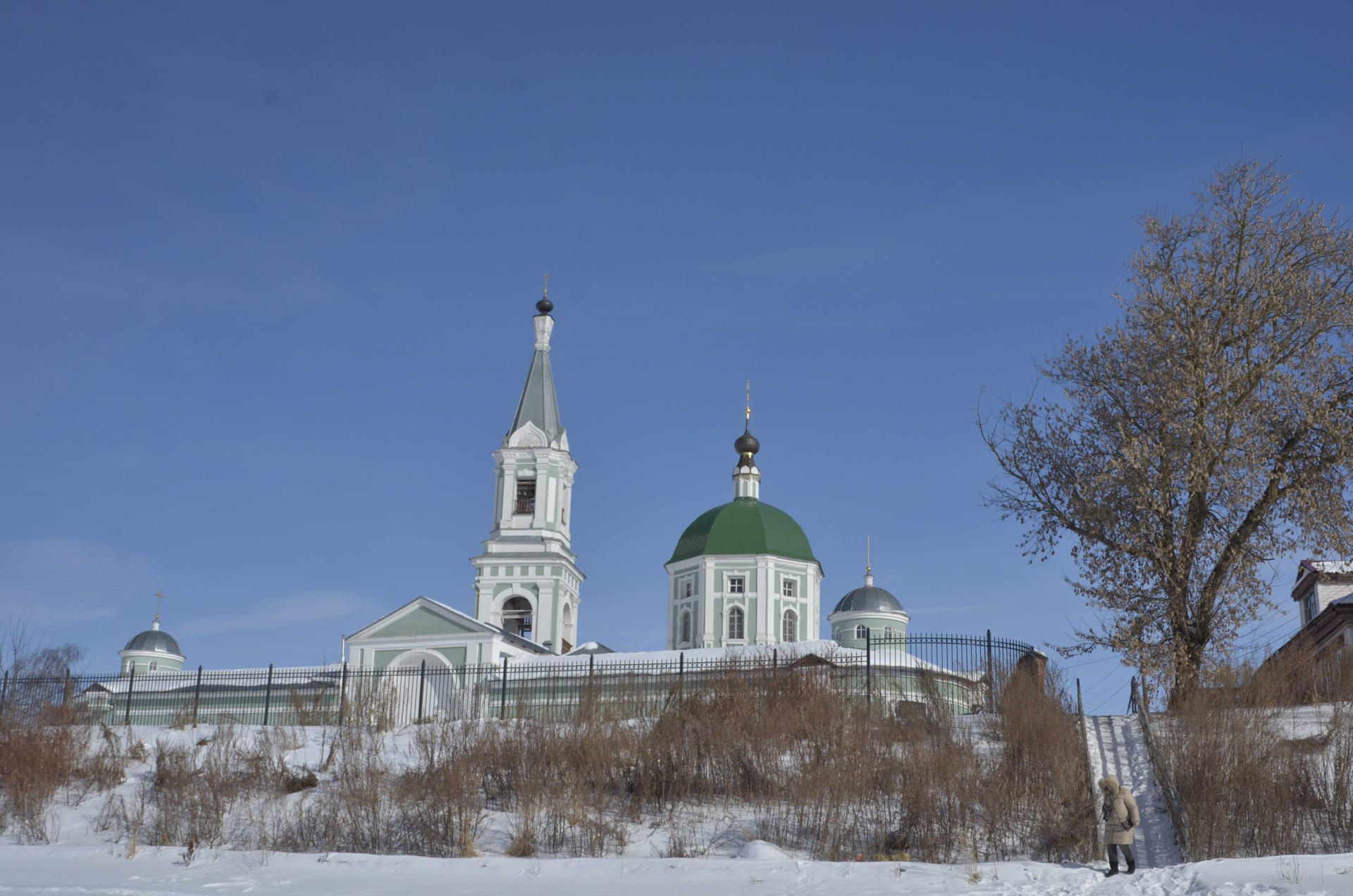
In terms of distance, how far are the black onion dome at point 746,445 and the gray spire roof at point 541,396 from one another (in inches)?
385

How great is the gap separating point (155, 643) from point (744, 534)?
110ft

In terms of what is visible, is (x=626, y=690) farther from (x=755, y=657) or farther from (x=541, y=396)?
→ (x=541, y=396)

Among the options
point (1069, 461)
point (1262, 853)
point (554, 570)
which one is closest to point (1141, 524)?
point (1069, 461)

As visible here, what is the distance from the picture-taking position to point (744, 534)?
52781 mm

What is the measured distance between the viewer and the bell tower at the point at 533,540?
1895 inches

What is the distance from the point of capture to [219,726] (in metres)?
21.8

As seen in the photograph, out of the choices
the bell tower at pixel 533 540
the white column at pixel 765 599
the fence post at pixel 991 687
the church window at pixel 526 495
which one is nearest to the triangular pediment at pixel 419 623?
the bell tower at pixel 533 540

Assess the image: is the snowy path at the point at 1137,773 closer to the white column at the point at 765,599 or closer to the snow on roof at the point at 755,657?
the snow on roof at the point at 755,657

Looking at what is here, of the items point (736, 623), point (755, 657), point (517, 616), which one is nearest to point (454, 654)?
point (517, 616)

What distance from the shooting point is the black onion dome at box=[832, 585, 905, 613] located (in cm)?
5466

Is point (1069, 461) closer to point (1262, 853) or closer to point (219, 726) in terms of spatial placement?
point (1262, 853)

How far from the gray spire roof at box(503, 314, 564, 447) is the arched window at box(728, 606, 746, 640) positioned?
33.5 feet

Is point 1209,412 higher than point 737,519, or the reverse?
point 737,519

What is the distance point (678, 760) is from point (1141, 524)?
9721 mm
